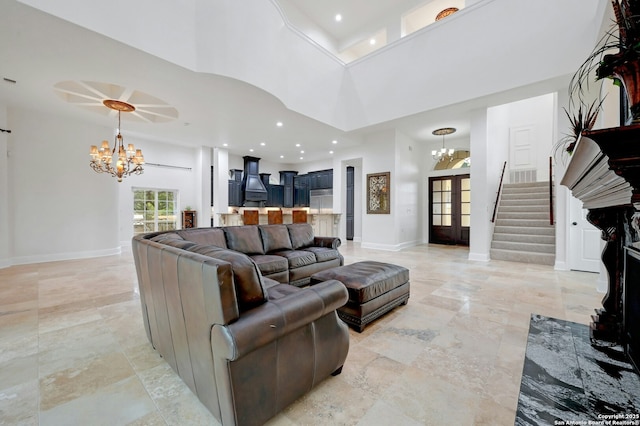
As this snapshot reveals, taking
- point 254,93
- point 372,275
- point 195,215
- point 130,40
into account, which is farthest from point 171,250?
point 195,215

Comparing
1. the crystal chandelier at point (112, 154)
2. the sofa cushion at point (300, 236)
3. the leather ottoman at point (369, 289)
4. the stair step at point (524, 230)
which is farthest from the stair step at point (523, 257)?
the crystal chandelier at point (112, 154)

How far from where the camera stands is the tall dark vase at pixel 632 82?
108 centimetres

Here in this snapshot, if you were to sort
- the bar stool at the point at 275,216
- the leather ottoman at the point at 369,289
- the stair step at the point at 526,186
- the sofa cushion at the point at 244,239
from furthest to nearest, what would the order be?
the bar stool at the point at 275,216 → the stair step at the point at 526,186 → the sofa cushion at the point at 244,239 → the leather ottoman at the point at 369,289

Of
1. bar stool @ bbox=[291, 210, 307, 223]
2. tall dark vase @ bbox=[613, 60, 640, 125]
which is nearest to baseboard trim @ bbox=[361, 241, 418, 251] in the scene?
bar stool @ bbox=[291, 210, 307, 223]

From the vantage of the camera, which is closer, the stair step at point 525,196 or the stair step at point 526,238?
the stair step at point 526,238

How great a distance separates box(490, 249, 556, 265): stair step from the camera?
199 inches

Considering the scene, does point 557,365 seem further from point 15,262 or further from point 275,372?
point 15,262

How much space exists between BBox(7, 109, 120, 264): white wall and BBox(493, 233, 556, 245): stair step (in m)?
9.27

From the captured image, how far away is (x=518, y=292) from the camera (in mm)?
3402

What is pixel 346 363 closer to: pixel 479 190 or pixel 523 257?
pixel 479 190

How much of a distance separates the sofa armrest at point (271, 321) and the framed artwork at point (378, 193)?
19.4 feet

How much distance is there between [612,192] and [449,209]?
6873 mm

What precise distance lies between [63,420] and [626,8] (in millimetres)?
3437

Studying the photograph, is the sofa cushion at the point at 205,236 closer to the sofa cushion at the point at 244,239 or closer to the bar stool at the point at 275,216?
the sofa cushion at the point at 244,239
